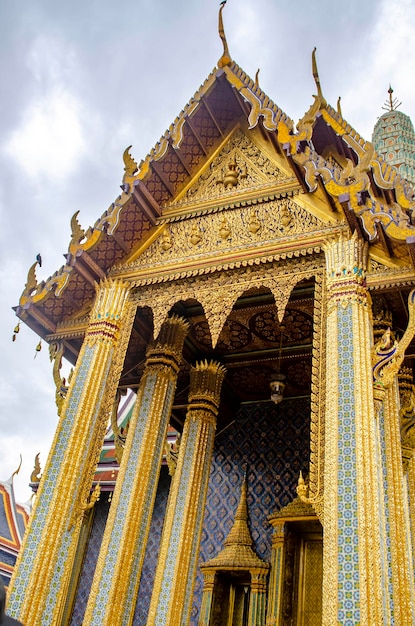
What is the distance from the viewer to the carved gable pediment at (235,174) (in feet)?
23.0

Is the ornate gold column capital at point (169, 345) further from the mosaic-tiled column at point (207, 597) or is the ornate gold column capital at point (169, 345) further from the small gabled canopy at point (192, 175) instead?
the mosaic-tiled column at point (207, 597)

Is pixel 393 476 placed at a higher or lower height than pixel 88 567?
lower

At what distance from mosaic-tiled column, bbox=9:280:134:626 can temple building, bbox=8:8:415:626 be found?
0.8 inches

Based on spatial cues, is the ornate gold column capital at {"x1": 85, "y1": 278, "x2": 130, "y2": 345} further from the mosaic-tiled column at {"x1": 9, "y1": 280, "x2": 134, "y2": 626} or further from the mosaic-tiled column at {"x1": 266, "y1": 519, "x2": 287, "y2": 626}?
the mosaic-tiled column at {"x1": 266, "y1": 519, "x2": 287, "y2": 626}

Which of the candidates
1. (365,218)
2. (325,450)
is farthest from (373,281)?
(325,450)

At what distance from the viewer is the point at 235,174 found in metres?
7.24

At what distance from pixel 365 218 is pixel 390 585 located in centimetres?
290

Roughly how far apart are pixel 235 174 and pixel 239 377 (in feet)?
9.77

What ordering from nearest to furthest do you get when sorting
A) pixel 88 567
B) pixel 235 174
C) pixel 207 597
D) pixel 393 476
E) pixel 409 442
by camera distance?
pixel 393 476 → pixel 409 442 → pixel 235 174 → pixel 207 597 → pixel 88 567

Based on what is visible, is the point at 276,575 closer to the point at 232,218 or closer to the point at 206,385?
the point at 206,385

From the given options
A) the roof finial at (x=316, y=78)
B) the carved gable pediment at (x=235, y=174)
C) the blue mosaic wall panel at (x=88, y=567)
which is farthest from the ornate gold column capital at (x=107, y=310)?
the blue mosaic wall panel at (x=88, y=567)

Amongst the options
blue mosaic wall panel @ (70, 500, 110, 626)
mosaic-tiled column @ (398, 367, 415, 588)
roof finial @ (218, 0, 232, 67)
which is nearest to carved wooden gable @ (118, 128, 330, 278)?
roof finial @ (218, 0, 232, 67)

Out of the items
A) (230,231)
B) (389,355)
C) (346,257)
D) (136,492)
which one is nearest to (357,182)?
(346,257)

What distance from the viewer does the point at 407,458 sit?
19.7 ft
